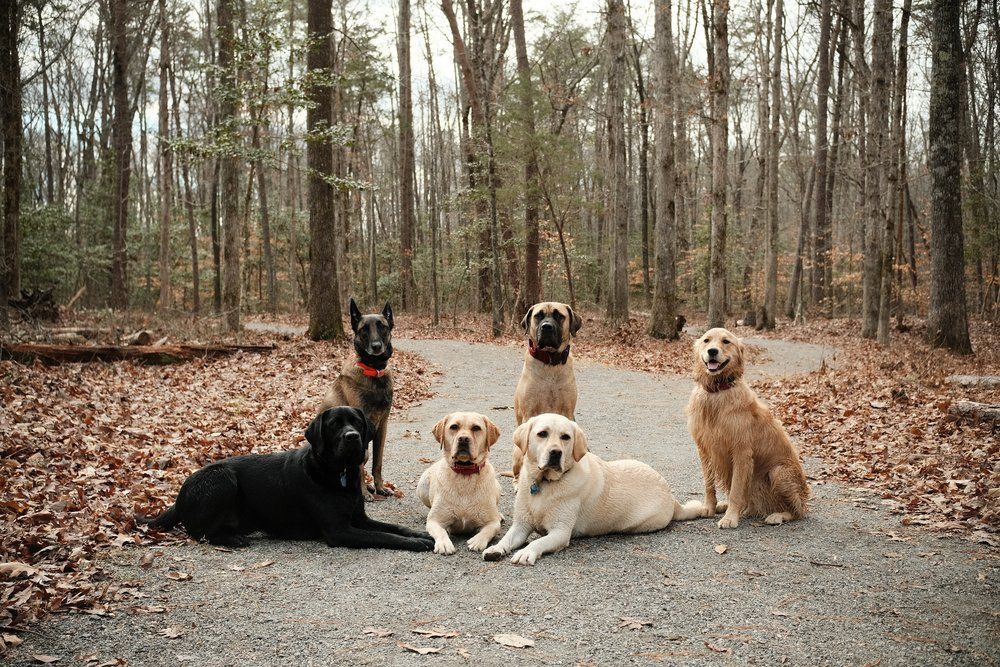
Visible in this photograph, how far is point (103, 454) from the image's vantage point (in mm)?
6746

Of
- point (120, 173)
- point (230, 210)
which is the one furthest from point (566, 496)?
point (120, 173)

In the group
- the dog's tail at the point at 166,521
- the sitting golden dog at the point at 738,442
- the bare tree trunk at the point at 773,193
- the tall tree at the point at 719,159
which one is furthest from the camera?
the bare tree trunk at the point at 773,193

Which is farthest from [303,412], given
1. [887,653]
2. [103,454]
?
[887,653]

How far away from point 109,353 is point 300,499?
30.0ft

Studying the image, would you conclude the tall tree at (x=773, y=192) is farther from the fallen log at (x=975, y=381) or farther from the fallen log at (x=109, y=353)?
the fallen log at (x=109, y=353)

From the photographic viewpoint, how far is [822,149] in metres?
28.1

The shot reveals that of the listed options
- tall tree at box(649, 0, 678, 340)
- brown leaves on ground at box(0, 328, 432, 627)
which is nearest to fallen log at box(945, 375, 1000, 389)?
brown leaves on ground at box(0, 328, 432, 627)

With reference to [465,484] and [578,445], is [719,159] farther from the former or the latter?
[465,484]

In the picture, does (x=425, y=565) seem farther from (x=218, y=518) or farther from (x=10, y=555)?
(x=10, y=555)

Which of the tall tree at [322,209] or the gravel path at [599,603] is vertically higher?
the tall tree at [322,209]

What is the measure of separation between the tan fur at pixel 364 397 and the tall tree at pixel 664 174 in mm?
14315

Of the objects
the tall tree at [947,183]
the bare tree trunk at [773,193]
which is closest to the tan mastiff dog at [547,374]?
the tall tree at [947,183]

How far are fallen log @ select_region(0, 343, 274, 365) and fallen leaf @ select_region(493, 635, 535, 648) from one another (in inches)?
416

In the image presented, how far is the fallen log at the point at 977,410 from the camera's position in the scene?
23.9 feet
